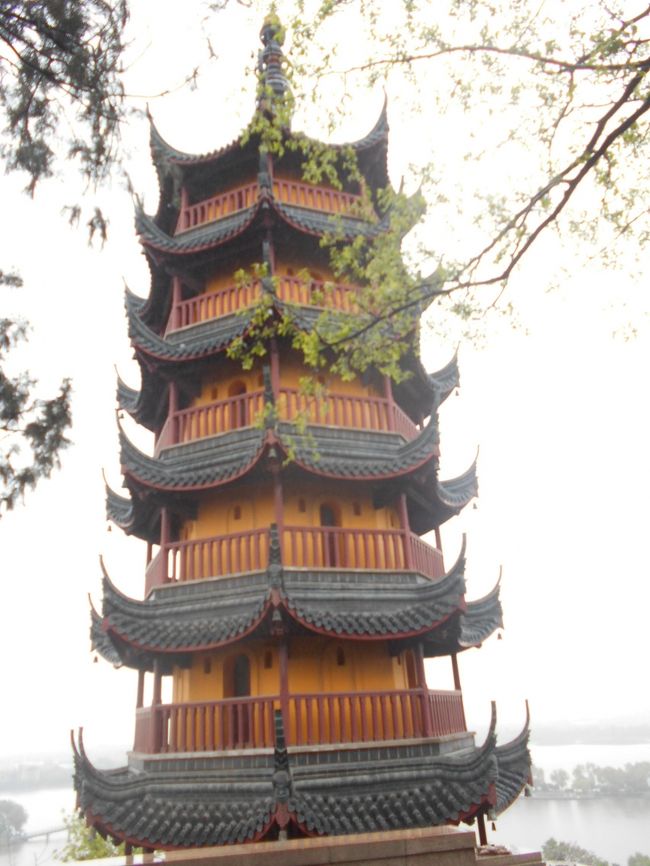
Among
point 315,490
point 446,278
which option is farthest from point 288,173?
point 446,278

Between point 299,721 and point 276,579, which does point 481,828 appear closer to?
point 299,721

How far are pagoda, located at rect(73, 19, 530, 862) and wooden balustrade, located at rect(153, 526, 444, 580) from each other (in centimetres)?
3

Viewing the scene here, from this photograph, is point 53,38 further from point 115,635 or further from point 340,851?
point 115,635

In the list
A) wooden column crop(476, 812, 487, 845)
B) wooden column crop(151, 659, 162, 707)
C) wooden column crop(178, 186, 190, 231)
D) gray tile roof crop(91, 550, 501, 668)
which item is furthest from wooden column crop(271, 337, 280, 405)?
wooden column crop(476, 812, 487, 845)

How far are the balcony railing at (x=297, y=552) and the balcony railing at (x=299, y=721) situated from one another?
1.89m

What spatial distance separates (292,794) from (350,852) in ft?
12.8

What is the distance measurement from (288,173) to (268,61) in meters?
4.71

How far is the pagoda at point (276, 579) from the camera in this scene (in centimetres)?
927

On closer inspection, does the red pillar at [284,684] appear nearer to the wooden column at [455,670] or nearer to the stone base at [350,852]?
the wooden column at [455,670]

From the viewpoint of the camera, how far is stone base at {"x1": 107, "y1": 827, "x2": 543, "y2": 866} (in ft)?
15.6

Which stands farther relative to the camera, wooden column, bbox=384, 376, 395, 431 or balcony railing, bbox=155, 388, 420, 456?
wooden column, bbox=384, 376, 395, 431

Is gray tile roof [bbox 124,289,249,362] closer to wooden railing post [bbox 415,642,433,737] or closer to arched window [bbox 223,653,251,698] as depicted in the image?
arched window [bbox 223,653,251,698]

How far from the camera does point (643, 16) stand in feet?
19.7

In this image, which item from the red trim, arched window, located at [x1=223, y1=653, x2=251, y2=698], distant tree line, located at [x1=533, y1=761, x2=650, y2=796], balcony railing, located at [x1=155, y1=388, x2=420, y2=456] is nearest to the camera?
the red trim
